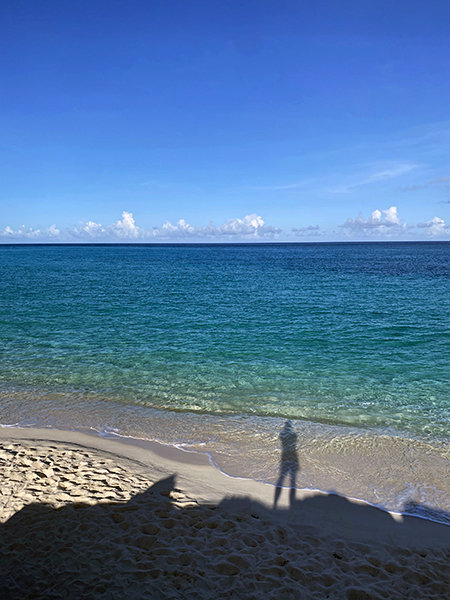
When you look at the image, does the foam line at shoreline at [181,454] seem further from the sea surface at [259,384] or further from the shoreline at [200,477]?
the sea surface at [259,384]

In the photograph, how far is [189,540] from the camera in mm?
7035

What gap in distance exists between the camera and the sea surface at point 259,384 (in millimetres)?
10422

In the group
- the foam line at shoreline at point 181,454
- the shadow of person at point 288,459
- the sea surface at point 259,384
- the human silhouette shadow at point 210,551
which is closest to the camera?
the human silhouette shadow at point 210,551

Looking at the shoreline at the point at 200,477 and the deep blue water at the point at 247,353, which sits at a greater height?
the deep blue water at the point at 247,353

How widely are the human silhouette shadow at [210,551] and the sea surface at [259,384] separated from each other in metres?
1.25

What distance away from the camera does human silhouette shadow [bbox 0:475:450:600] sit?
6004 millimetres

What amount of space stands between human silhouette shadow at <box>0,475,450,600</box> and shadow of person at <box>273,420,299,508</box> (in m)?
0.53

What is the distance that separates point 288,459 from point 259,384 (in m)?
A: 5.85

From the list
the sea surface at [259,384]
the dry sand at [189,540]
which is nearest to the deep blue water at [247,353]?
the sea surface at [259,384]

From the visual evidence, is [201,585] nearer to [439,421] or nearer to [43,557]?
[43,557]

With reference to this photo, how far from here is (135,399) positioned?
14.9 m

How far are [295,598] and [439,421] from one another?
9.23m

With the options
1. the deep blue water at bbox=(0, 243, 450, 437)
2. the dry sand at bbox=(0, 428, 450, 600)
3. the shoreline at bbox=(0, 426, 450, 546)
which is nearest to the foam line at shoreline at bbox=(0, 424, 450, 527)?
the shoreline at bbox=(0, 426, 450, 546)

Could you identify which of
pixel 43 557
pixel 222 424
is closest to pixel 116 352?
pixel 222 424
